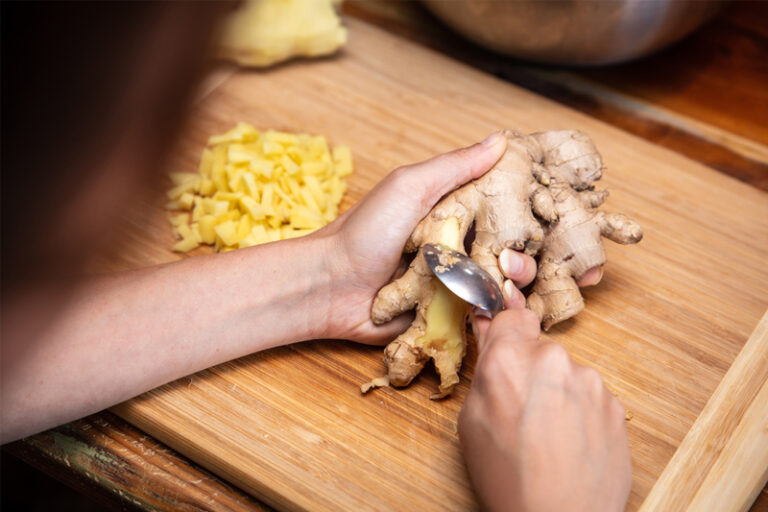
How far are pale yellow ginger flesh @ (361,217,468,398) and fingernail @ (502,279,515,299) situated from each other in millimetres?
65

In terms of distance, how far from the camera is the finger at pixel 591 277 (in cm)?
123

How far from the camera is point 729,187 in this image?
1.48m

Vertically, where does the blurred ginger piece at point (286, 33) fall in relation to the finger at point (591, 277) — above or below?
above

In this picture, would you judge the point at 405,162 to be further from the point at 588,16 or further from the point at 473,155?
the point at 588,16

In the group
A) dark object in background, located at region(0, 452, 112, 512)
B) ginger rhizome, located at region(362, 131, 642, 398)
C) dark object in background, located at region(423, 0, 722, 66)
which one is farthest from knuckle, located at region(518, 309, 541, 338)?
dark object in background, located at region(0, 452, 112, 512)

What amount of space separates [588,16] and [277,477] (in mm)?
1090

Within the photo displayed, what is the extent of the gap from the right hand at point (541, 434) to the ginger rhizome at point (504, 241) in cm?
14

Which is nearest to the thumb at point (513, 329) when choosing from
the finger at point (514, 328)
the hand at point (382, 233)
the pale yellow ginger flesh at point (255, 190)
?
the finger at point (514, 328)

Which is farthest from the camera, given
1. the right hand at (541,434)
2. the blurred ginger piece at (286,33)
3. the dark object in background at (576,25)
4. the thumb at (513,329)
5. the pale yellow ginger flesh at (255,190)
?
the blurred ginger piece at (286,33)

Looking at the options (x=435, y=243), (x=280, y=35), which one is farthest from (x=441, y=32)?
(x=435, y=243)

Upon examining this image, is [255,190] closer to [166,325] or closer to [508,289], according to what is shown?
[166,325]

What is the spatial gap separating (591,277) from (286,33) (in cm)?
89

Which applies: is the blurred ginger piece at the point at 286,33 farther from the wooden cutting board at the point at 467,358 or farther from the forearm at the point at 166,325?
the forearm at the point at 166,325

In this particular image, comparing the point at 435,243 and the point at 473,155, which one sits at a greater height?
the point at 473,155
